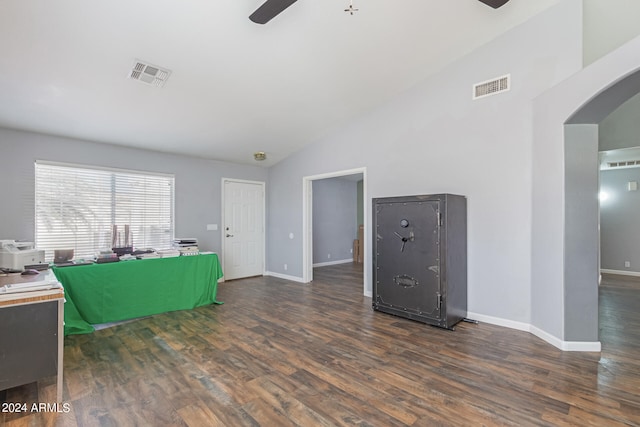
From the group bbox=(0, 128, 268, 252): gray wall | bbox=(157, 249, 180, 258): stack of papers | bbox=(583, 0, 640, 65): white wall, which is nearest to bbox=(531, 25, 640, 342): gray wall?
bbox=(583, 0, 640, 65): white wall

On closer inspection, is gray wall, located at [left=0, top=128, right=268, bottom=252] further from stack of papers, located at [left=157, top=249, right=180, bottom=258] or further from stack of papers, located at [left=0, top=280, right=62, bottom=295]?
stack of papers, located at [left=0, top=280, right=62, bottom=295]

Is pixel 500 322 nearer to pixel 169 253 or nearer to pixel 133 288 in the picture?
pixel 169 253

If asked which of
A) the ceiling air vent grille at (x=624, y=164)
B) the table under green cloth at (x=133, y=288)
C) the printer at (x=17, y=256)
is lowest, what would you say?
the table under green cloth at (x=133, y=288)

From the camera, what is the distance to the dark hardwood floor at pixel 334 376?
197 centimetres

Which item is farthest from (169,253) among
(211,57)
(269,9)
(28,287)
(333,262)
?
(333,262)

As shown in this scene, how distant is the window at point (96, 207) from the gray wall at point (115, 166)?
0.37 feet

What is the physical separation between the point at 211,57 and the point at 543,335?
4522mm

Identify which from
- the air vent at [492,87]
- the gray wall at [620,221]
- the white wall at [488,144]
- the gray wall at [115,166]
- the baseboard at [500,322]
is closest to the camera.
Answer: the white wall at [488,144]

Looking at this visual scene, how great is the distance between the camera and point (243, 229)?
6.40 metres

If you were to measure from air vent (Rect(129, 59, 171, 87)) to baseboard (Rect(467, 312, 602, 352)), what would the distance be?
457cm

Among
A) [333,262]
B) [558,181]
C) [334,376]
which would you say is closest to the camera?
[334,376]

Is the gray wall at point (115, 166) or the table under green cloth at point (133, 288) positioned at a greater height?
the gray wall at point (115, 166)

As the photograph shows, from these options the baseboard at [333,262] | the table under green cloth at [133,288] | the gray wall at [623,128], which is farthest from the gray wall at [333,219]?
the gray wall at [623,128]

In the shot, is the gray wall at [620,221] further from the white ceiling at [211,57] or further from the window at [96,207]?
the window at [96,207]
